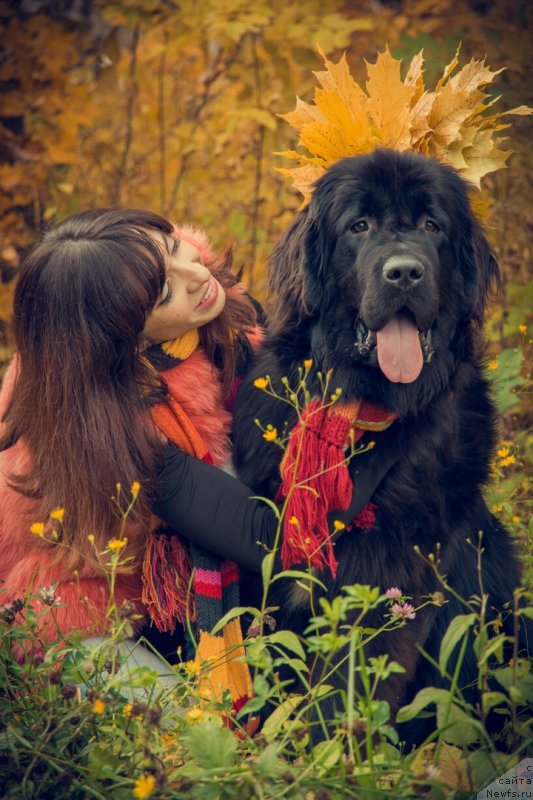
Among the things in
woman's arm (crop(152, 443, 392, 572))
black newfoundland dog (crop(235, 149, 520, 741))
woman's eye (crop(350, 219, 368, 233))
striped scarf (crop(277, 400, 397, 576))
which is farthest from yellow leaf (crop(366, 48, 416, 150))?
woman's arm (crop(152, 443, 392, 572))

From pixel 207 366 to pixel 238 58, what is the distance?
7.82ft

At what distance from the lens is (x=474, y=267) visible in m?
2.19

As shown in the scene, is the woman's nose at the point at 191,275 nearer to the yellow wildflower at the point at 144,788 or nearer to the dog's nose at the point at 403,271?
the dog's nose at the point at 403,271

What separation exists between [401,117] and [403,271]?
447mm

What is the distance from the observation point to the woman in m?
2.04

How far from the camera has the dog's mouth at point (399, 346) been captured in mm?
2000

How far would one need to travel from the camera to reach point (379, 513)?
6.93 feet

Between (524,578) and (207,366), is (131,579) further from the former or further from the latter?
(524,578)

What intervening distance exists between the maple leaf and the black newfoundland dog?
8cm

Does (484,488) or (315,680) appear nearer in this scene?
(315,680)

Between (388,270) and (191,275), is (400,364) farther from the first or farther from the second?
(191,275)

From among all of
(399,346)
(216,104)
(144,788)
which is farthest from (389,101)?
(216,104)

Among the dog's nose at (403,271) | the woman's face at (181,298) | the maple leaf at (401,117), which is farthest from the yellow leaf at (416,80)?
the woman's face at (181,298)

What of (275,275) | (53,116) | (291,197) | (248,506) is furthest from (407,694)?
(53,116)
